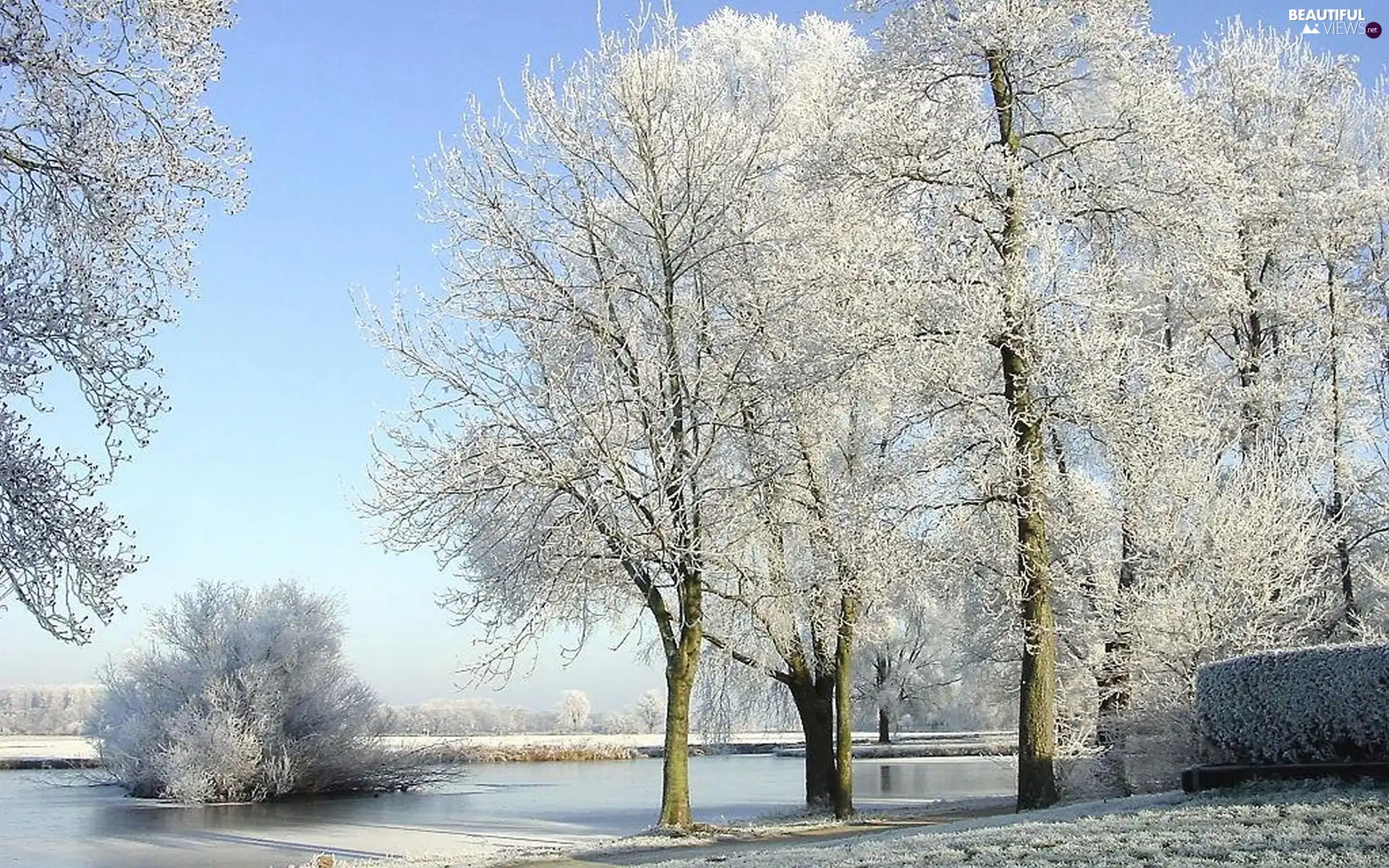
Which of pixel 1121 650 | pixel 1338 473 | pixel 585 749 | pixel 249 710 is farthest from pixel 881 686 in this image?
pixel 1121 650

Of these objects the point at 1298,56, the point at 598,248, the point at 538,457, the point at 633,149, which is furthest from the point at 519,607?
the point at 1298,56

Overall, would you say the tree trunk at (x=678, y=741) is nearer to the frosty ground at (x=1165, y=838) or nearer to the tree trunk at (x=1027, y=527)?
the tree trunk at (x=1027, y=527)

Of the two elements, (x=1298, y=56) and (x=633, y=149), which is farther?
(x=1298, y=56)

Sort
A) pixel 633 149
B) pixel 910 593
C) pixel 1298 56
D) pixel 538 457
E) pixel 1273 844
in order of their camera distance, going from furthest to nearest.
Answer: pixel 1298 56 → pixel 910 593 → pixel 633 149 → pixel 538 457 → pixel 1273 844

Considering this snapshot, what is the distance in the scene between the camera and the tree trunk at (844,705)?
1877 cm

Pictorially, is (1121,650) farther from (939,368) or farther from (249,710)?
(249,710)

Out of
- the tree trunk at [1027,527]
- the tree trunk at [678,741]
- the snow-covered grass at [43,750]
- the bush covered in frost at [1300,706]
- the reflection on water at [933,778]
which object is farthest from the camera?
the snow-covered grass at [43,750]

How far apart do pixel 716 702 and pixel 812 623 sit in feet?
14.5

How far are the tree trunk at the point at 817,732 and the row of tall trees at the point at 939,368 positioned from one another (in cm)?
7

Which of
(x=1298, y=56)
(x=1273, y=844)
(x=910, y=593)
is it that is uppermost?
(x=1298, y=56)

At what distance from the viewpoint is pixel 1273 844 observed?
7.97 metres

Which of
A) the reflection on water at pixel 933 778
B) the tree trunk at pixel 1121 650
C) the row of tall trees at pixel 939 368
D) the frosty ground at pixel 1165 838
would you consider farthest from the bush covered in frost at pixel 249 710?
the frosty ground at pixel 1165 838

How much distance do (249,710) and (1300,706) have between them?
29485 millimetres

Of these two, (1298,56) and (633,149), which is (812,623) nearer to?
(633,149)
